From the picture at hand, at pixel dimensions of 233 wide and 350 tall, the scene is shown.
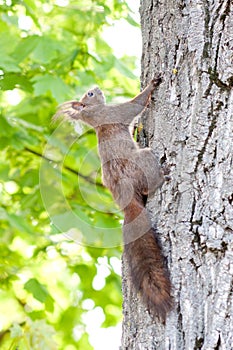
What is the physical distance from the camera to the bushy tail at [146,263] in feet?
6.02

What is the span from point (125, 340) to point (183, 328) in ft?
0.99

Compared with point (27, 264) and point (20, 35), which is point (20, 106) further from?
point (27, 264)

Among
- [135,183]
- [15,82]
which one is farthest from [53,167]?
[135,183]

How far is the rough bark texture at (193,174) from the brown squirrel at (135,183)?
1.3 inches

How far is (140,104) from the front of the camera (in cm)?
231

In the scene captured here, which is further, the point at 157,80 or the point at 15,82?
the point at 15,82

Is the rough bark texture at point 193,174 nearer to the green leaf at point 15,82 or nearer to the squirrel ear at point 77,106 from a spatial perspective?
the squirrel ear at point 77,106

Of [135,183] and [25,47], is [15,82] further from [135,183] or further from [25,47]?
[135,183]

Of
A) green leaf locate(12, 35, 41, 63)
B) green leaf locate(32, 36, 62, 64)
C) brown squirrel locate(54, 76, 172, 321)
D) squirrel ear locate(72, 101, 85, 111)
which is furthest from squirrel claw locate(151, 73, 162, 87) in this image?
green leaf locate(32, 36, 62, 64)

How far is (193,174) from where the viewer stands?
6.20 ft

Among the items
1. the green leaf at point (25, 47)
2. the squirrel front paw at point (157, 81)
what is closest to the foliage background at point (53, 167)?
the green leaf at point (25, 47)

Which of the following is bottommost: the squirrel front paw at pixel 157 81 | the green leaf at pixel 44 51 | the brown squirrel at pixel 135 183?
the green leaf at pixel 44 51

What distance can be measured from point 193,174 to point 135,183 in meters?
0.31

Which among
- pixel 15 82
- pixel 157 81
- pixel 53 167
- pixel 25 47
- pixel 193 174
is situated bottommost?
pixel 53 167
